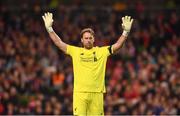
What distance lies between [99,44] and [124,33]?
545 inches

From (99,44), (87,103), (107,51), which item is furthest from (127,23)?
(99,44)

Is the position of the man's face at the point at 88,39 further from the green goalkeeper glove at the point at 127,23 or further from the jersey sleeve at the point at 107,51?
the green goalkeeper glove at the point at 127,23

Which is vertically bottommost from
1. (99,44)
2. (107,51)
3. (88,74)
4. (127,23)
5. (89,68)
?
(88,74)

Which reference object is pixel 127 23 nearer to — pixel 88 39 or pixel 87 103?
pixel 88 39

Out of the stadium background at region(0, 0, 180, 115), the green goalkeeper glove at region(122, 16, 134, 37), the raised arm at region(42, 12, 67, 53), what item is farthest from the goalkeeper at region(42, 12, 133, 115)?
the stadium background at region(0, 0, 180, 115)

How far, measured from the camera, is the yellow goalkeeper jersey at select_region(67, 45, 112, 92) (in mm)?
11219

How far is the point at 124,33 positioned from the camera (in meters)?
11.4

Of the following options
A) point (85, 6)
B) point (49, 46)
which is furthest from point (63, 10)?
point (49, 46)

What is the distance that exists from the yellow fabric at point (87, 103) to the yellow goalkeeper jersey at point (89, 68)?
83mm

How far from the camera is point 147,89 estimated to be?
21.3m

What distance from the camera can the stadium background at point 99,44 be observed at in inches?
815

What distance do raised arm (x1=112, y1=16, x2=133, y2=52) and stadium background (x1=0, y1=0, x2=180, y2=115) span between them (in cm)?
820

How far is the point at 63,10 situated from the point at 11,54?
4.69m

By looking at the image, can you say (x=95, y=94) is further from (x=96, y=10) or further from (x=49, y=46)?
(x=96, y=10)
